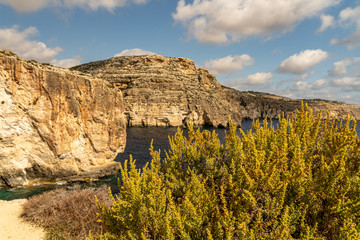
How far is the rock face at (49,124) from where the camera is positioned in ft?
67.4

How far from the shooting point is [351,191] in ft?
17.6

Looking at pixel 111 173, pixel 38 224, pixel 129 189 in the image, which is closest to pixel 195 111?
pixel 111 173

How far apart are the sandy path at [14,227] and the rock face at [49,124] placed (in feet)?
20.3

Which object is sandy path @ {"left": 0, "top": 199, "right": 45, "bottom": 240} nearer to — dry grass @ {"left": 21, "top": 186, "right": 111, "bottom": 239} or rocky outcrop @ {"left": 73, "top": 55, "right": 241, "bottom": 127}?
dry grass @ {"left": 21, "top": 186, "right": 111, "bottom": 239}

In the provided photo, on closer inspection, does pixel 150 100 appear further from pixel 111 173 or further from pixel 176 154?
pixel 176 154

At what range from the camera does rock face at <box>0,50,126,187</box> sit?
20531 mm

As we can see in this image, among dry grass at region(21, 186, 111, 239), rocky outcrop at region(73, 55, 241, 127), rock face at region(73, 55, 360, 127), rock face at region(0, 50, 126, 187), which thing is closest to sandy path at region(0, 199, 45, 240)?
dry grass at region(21, 186, 111, 239)

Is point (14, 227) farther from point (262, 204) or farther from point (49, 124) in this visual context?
point (262, 204)

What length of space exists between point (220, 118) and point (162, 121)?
76.9 feet

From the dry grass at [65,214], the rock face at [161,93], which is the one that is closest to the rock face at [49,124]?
the dry grass at [65,214]

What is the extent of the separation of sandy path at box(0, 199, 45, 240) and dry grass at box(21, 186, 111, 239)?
1.40ft

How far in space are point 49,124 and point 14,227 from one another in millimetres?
11347

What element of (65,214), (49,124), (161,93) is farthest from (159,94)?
(65,214)

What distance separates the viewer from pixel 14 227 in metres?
14.1
